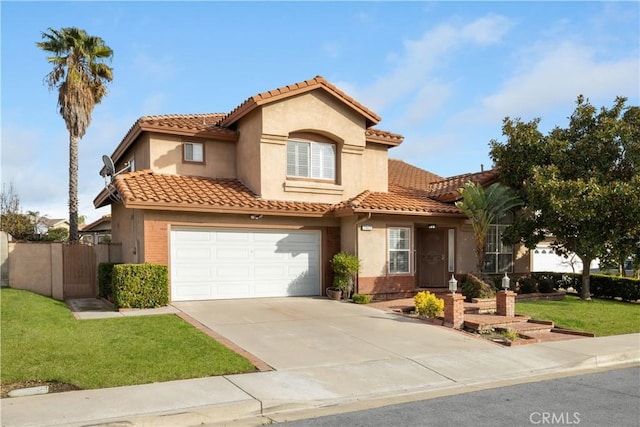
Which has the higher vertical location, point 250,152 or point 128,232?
point 250,152

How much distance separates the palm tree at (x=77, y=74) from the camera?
1998 centimetres

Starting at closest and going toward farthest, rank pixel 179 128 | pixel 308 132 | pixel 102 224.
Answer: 1. pixel 179 128
2. pixel 308 132
3. pixel 102 224

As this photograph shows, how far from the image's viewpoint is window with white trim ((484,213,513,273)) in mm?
19297

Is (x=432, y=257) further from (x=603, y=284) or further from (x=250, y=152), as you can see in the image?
(x=250, y=152)

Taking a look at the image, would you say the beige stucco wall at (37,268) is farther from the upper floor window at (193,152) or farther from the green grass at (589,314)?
the green grass at (589,314)

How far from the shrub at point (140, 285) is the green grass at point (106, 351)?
142cm

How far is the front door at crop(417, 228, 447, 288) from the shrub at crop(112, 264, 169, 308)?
9.38 m

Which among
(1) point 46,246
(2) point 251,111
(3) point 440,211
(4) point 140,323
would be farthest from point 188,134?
(3) point 440,211

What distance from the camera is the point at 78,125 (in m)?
20.7

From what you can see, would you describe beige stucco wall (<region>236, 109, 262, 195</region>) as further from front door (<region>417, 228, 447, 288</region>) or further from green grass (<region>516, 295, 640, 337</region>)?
green grass (<region>516, 295, 640, 337</region>)

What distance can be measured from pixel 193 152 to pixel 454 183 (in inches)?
406

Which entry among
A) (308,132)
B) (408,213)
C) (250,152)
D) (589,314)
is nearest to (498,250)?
(408,213)

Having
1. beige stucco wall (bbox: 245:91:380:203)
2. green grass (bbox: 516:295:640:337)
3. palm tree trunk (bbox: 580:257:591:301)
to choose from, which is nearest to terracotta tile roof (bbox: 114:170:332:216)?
beige stucco wall (bbox: 245:91:380:203)

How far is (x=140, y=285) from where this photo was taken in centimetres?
1330
